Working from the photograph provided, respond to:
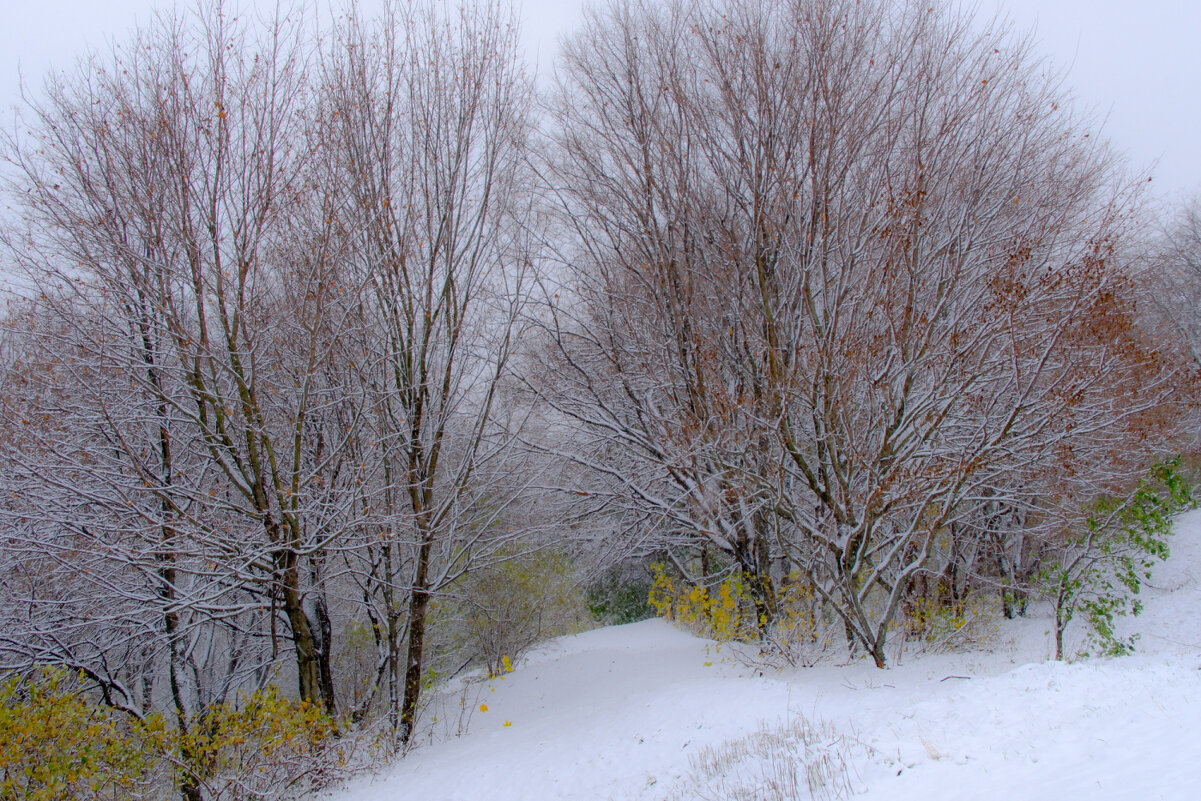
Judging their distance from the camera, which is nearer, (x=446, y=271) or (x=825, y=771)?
(x=825, y=771)

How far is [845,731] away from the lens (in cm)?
462

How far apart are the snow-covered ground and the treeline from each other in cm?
118

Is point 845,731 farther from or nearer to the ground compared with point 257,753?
farther from the ground

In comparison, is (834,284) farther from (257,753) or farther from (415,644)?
(257,753)

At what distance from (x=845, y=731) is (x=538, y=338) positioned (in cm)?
690

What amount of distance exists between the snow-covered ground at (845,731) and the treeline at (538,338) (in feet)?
3.88

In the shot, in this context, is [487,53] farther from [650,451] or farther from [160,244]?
[650,451]

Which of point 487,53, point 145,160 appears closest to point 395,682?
point 145,160

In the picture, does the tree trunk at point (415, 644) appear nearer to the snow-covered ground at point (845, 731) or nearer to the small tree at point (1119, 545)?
the snow-covered ground at point (845, 731)

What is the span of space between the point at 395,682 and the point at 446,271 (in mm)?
5280

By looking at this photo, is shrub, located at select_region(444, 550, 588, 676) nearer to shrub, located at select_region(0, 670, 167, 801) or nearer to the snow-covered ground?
the snow-covered ground

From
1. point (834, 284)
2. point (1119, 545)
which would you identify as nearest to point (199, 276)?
point (834, 284)

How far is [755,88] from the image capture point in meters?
8.08

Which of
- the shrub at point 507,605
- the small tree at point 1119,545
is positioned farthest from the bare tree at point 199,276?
the small tree at point 1119,545
